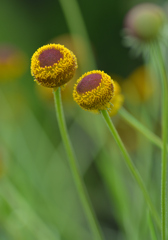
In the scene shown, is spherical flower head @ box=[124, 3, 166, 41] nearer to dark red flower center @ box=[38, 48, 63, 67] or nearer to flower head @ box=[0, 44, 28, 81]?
dark red flower center @ box=[38, 48, 63, 67]

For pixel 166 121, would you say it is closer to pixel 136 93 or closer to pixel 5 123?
pixel 136 93

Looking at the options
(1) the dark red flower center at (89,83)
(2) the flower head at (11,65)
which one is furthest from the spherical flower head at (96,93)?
(2) the flower head at (11,65)

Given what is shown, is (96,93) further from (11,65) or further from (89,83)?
(11,65)

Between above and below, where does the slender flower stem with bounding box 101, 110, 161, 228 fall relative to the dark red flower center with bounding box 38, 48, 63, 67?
below

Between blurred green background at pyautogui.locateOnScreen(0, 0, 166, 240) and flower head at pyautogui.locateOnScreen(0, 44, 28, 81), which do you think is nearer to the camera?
blurred green background at pyautogui.locateOnScreen(0, 0, 166, 240)

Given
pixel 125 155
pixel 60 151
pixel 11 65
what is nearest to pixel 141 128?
pixel 125 155

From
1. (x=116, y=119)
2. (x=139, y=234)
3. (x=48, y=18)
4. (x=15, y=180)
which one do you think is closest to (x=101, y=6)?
(x=48, y=18)

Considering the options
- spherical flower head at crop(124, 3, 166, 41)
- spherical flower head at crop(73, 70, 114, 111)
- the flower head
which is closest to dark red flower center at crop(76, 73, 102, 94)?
spherical flower head at crop(73, 70, 114, 111)
